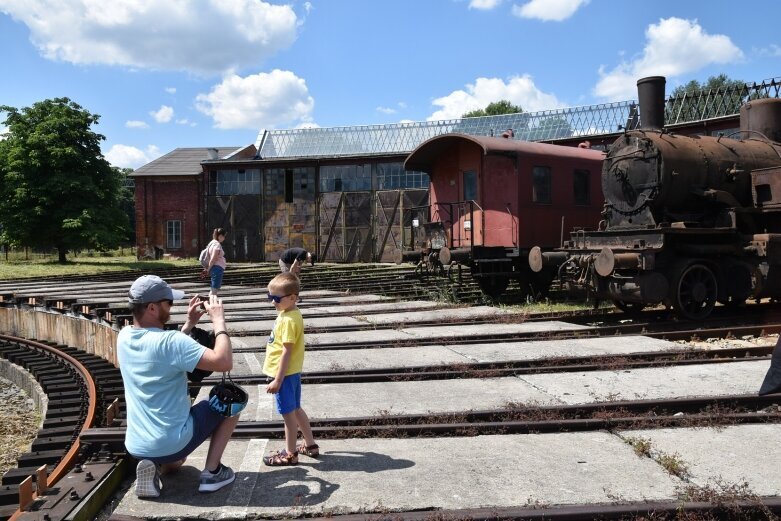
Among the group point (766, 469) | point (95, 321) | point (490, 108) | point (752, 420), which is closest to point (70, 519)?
point (766, 469)

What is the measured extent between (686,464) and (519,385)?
2.36 metres

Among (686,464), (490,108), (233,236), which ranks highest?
(490,108)

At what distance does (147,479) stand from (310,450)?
1109 millimetres

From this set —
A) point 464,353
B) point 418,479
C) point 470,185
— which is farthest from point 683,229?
point 418,479

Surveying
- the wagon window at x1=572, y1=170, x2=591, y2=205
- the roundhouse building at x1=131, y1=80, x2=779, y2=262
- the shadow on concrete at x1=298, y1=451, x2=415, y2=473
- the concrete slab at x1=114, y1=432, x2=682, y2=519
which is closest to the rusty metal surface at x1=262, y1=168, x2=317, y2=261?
the roundhouse building at x1=131, y1=80, x2=779, y2=262

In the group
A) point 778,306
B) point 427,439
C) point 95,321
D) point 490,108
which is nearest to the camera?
point 427,439

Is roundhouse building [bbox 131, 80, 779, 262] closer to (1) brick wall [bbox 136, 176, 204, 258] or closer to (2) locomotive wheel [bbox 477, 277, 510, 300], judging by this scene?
(1) brick wall [bbox 136, 176, 204, 258]

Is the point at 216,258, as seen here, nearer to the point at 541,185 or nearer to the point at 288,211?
the point at 541,185

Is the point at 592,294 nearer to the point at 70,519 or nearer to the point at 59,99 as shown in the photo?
the point at 70,519

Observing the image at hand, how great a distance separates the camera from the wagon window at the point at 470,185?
553 inches

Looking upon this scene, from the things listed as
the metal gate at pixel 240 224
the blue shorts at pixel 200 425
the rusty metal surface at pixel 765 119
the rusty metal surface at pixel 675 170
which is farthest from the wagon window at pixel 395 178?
the blue shorts at pixel 200 425

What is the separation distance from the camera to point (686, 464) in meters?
4.09

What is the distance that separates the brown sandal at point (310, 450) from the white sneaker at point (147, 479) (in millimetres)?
1025

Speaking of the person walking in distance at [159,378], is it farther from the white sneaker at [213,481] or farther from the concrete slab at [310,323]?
the concrete slab at [310,323]
